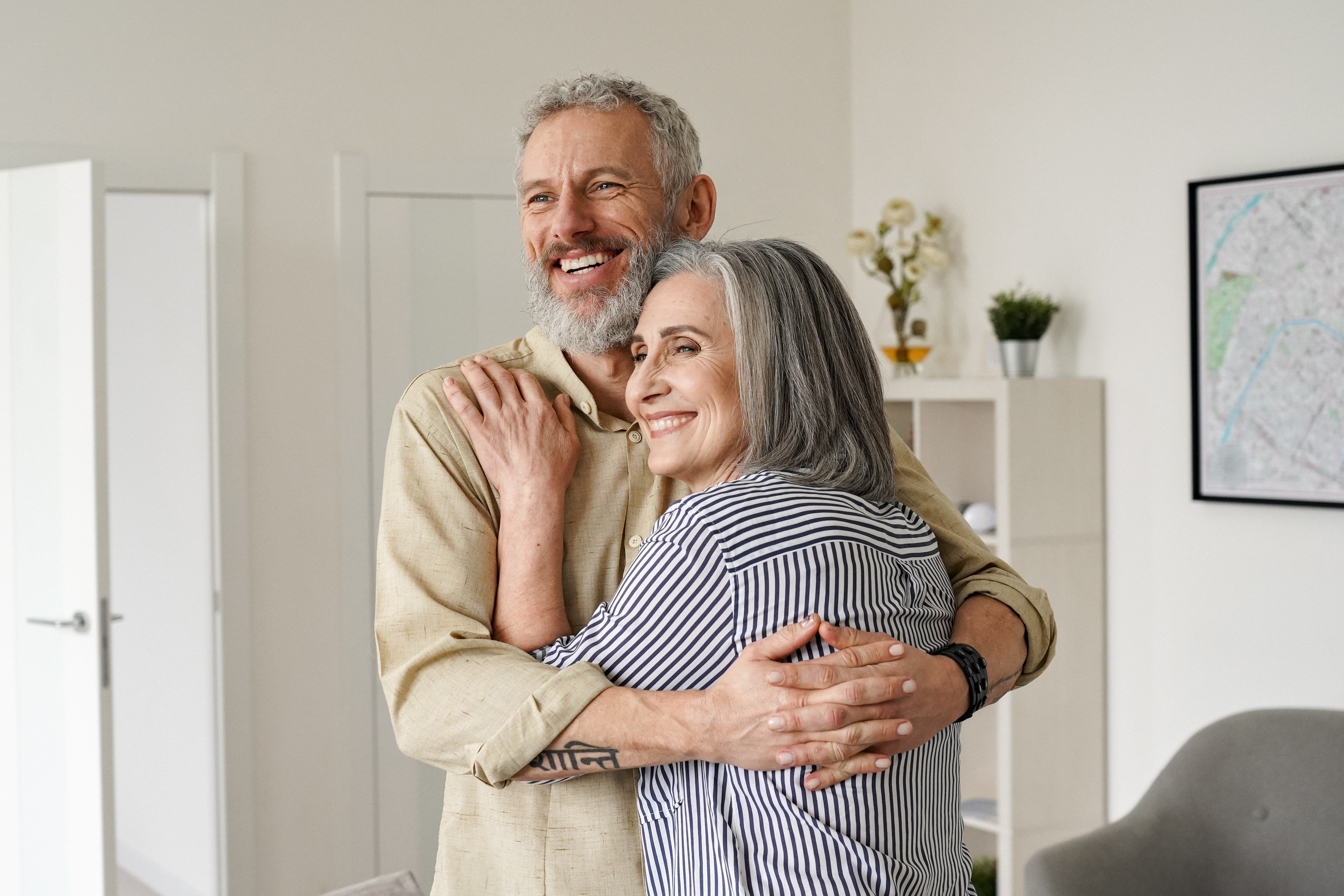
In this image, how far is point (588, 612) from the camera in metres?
1.51

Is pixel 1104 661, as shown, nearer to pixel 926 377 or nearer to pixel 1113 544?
pixel 1113 544

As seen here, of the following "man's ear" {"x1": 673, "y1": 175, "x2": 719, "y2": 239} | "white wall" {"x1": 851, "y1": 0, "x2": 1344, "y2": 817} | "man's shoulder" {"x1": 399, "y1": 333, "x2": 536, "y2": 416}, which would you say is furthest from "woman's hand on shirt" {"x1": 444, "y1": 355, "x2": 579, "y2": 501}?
"white wall" {"x1": 851, "y1": 0, "x2": 1344, "y2": 817}

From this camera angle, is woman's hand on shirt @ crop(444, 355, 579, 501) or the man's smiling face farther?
the man's smiling face

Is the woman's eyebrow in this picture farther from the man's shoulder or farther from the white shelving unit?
the white shelving unit

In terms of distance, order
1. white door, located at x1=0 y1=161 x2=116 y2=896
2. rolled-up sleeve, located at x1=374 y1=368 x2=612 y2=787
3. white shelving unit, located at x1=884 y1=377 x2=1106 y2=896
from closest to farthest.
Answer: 1. rolled-up sleeve, located at x1=374 y1=368 x2=612 y2=787
2. white door, located at x1=0 y1=161 x2=116 y2=896
3. white shelving unit, located at x1=884 y1=377 x2=1106 y2=896

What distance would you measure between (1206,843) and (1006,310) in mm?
1402

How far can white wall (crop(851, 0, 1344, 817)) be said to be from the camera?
2789 millimetres

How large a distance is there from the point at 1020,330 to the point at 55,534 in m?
2.51

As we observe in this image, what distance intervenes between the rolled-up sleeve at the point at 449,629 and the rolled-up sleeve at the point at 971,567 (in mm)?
524

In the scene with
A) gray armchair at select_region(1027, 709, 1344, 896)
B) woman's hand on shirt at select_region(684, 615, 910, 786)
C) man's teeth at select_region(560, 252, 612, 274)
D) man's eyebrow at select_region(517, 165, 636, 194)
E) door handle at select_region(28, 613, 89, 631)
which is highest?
man's eyebrow at select_region(517, 165, 636, 194)

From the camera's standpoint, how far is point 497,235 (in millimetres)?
3732

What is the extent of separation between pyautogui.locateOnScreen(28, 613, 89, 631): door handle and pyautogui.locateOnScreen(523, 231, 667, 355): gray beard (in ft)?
6.24

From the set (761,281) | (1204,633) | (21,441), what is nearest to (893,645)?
(761,281)

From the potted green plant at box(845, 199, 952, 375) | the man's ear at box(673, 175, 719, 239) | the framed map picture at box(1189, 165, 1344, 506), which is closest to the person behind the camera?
the man's ear at box(673, 175, 719, 239)
